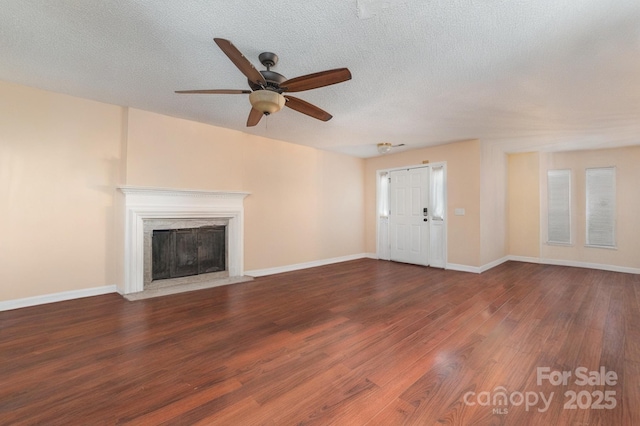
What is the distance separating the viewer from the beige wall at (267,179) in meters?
3.83

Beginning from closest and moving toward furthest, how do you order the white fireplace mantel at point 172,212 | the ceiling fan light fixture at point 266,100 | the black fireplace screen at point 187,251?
the ceiling fan light fixture at point 266,100, the white fireplace mantel at point 172,212, the black fireplace screen at point 187,251

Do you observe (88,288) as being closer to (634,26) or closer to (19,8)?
(19,8)

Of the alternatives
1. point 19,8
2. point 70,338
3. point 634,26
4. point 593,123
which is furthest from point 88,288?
point 593,123

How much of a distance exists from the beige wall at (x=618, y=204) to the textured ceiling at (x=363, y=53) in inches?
75.8

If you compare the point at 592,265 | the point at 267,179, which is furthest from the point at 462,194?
the point at 267,179

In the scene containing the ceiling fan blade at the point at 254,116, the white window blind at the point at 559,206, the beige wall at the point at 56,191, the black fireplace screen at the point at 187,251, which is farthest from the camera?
the white window blind at the point at 559,206

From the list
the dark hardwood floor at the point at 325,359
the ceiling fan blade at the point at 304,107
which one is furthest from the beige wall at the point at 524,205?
the ceiling fan blade at the point at 304,107

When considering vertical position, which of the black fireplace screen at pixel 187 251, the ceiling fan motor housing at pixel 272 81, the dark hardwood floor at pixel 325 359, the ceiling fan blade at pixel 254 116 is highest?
the ceiling fan motor housing at pixel 272 81

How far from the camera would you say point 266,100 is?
2.24 meters

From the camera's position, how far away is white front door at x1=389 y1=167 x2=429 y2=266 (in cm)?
571

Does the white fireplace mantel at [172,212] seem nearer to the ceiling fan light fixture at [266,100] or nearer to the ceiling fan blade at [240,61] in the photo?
the ceiling fan light fixture at [266,100]

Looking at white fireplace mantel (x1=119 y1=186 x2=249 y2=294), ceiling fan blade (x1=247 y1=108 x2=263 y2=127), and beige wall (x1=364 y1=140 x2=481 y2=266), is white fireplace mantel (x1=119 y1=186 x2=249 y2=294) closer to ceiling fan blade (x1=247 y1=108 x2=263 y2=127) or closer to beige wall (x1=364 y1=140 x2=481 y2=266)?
ceiling fan blade (x1=247 y1=108 x2=263 y2=127)

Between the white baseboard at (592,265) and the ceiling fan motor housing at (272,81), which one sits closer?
the ceiling fan motor housing at (272,81)

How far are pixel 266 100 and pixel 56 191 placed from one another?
310 centimetres
